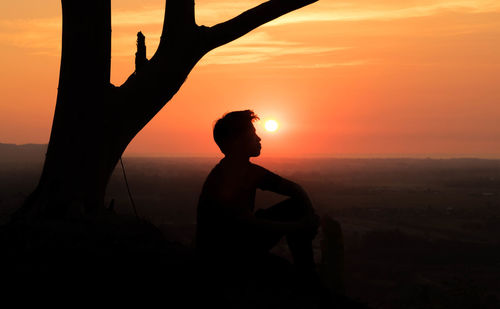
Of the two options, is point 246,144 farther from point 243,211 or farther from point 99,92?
point 99,92

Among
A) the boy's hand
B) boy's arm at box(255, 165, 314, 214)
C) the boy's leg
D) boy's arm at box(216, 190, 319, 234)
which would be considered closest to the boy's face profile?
boy's arm at box(255, 165, 314, 214)

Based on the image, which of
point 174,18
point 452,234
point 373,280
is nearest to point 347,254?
point 373,280

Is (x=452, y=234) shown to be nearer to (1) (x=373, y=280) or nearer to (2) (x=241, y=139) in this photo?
(1) (x=373, y=280)

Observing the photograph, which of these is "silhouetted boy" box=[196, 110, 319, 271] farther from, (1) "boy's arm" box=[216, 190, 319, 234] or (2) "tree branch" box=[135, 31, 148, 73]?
(2) "tree branch" box=[135, 31, 148, 73]

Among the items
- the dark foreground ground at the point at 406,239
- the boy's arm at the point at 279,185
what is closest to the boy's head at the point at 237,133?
the boy's arm at the point at 279,185

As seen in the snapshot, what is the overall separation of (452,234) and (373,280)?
3914cm

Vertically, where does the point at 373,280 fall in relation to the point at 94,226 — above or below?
below

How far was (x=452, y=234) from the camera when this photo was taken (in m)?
106

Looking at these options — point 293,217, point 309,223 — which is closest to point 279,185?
point 293,217

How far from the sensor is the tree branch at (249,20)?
9875 mm

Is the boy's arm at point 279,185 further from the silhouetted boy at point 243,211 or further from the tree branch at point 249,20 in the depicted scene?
the tree branch at point 249,20

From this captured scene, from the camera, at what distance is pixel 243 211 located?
20.4ft

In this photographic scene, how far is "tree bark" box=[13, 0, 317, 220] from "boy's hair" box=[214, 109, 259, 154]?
367 centimetres

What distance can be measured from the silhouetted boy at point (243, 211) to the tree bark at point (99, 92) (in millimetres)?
3542
